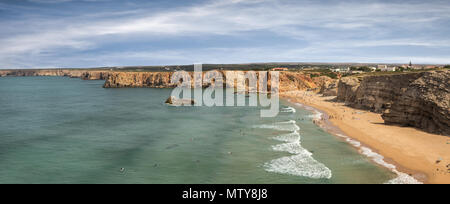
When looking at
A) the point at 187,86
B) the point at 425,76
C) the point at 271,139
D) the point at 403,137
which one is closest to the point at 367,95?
the point at 425,76

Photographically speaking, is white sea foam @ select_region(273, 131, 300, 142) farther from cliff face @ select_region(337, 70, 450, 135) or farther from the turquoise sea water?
cliff face @ select_region(337, 70, 450, 135)

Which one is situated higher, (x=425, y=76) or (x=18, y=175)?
(x=425, y=76)

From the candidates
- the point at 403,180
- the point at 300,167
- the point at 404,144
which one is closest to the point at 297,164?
the point at 300,167
